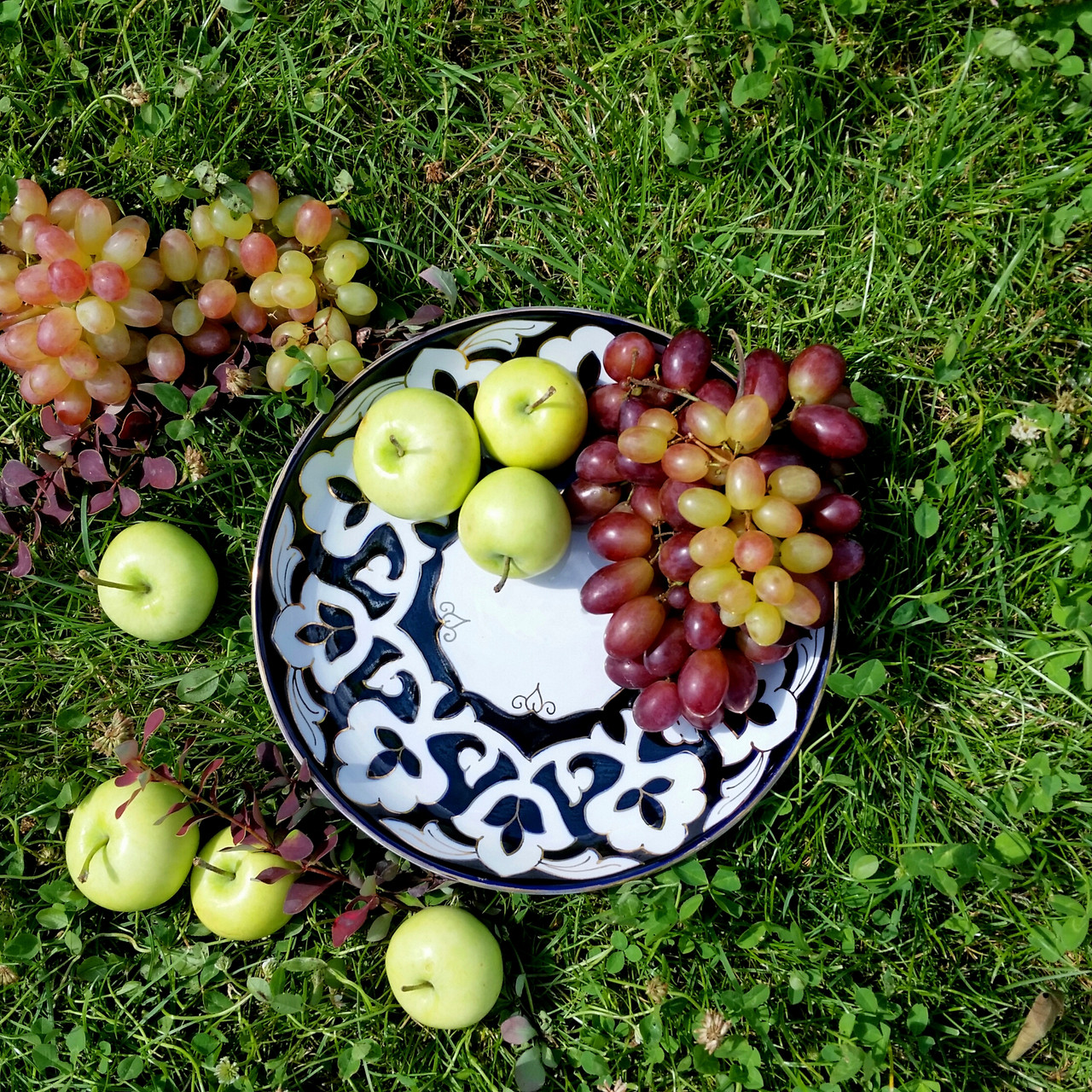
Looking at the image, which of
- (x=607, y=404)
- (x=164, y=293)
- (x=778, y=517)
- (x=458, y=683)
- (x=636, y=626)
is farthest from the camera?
(x=164, y=293)

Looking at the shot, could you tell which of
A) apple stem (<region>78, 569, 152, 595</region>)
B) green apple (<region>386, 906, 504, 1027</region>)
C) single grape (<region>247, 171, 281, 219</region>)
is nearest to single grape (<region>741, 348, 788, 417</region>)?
single grape (<region>247, 171, 281, 219</region>)

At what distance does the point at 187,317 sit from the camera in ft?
5.83

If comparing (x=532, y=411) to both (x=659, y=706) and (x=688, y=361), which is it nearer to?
(x=688, y=361)

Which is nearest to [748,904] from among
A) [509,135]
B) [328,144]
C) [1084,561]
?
[1084,561]

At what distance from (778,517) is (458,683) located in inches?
28.2

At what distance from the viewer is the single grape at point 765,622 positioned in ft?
4.73

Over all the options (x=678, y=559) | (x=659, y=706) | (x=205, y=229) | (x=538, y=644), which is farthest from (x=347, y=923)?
(x=205, y=229)

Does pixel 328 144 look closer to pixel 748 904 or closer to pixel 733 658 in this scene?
pixel 733 658

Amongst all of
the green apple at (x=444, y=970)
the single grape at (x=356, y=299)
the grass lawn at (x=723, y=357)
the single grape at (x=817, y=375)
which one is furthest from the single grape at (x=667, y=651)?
the single grape at (x=356, y=299)

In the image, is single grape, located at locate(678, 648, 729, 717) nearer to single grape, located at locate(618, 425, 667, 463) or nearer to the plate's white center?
the plate's white center

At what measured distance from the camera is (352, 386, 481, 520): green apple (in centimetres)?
162

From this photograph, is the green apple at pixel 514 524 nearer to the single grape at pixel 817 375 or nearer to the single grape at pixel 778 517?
the single grape at pixel 778 517

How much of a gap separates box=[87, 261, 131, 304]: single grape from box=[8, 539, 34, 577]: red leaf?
62 centimetres

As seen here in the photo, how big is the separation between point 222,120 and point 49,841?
1625 mm
